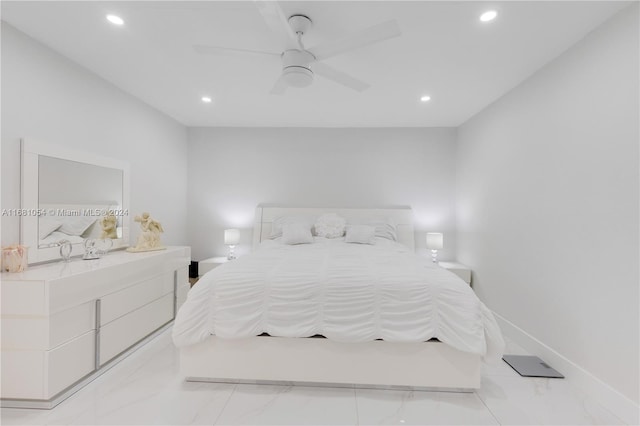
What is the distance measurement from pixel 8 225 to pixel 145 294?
3.45ft

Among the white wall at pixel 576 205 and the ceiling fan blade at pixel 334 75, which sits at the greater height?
the ceiling fan blade at pixel 334 75

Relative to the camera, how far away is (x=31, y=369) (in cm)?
180

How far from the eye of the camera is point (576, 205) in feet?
7.08

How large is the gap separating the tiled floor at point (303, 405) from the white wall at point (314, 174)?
2464mm

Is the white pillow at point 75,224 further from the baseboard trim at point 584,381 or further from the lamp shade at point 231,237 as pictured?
the baseboard trim at point 584,381

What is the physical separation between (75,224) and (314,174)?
2.79m

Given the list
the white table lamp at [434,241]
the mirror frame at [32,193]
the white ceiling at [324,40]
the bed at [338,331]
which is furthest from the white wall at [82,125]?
the white table lamp at [434,241]

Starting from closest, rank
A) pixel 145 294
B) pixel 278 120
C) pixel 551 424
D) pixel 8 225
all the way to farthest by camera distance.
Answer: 1. pixel 551 424
2. pixel 8 225
3. pixel 145 294
4. pixel 278 120

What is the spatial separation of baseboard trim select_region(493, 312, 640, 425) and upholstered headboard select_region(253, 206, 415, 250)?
5.63 ft

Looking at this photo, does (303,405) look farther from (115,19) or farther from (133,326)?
(115,19)

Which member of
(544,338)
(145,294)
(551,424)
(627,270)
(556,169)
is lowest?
(551,424)

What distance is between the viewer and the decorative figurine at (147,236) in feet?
9.79

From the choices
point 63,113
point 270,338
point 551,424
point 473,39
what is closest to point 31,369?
point 270,338

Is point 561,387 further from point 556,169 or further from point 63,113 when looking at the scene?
point 63,113
